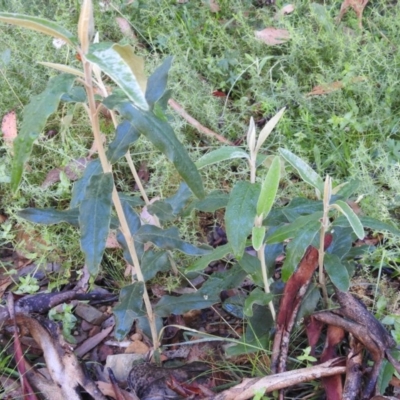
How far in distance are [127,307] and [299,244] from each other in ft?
1.47

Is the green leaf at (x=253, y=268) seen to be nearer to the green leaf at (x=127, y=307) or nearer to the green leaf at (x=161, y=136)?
the green leaf at (x=127, y=307)

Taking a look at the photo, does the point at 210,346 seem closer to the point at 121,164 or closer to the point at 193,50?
the point at 121,164

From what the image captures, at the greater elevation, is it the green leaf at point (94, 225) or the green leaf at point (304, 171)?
the green leaf at point (94, 225)

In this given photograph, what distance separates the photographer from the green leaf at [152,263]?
153cm

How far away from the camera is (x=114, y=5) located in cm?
288

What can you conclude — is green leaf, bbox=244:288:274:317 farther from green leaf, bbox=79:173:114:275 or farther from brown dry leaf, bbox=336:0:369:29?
brown dry leaf, bbox=336:0:369:29

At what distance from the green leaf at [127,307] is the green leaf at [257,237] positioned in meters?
0.34

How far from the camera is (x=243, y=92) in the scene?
2.53 metres

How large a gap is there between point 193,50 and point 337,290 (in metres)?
1.57

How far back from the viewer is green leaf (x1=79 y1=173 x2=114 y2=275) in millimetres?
1126

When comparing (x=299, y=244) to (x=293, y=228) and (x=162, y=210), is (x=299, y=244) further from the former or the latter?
(x=162, y=210)

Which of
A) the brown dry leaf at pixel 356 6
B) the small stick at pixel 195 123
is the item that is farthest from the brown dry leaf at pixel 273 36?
the small stick at pixel 195 123

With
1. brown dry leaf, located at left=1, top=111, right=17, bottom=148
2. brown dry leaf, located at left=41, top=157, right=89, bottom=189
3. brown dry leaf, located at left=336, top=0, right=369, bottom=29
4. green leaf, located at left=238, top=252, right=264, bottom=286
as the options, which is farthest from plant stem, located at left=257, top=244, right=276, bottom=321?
brown dry leaf, located at left=336, top=0, right=369, bottom=29

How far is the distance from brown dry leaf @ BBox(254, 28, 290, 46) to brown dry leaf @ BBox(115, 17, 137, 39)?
2.16 feet
